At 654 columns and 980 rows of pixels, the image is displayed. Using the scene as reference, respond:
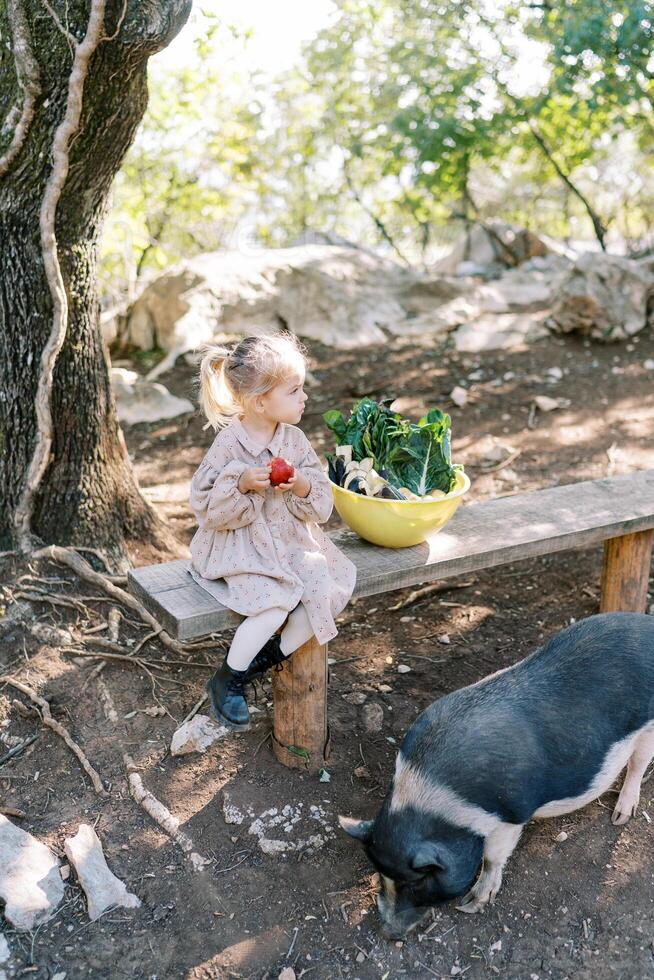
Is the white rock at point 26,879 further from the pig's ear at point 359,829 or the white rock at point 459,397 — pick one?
the white rock at point 459,397

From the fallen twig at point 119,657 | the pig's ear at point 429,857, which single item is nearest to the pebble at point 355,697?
the fallen twig at point 119,657

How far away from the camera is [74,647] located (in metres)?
3.59

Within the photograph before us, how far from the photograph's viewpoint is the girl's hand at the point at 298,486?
2.75m

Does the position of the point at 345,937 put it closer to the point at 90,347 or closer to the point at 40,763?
the point at 40,763

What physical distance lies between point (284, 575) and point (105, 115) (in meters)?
2.02

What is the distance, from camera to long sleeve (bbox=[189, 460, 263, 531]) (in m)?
2.76

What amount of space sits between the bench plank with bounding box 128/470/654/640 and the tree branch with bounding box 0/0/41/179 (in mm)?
1725

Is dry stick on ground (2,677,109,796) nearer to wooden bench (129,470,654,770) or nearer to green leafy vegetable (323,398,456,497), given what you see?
wooden bench (129,470,654,770)

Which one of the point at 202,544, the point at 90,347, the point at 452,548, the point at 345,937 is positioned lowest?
the point at 345,937

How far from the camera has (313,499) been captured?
2.87m

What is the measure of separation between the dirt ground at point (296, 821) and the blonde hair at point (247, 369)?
128 centimetres

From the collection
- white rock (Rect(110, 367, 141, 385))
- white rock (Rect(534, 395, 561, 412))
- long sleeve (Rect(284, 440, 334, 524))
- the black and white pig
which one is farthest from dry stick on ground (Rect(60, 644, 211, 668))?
white rock (Rect(534, 395, 561, 412))

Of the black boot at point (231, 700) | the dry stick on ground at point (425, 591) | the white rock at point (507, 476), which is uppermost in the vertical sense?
the black boot at point (231, 700)

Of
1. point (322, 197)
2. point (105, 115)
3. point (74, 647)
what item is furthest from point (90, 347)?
point (322, 197)
